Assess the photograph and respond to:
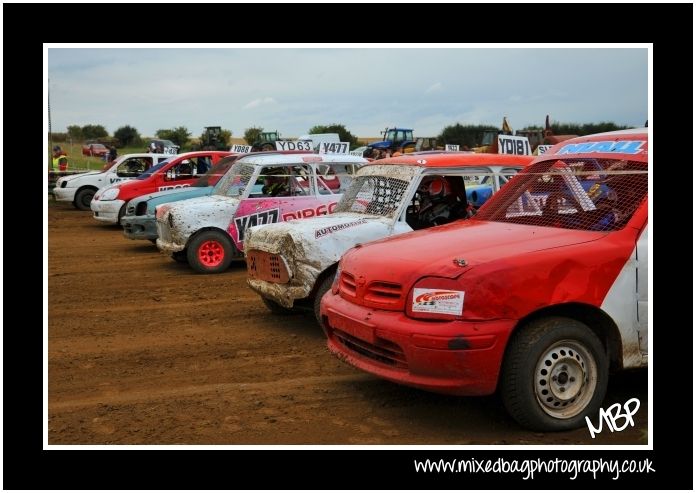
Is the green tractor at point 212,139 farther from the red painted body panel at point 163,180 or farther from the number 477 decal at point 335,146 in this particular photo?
the red painted body panel at point 163,180

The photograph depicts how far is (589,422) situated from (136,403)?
3175 millimetres

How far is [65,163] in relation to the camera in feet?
102

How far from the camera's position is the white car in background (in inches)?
836

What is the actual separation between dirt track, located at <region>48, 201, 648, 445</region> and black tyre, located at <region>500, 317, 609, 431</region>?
13cm

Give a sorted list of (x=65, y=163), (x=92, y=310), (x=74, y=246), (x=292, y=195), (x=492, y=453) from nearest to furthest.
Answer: (x=492, y=453) < (x=92, y=310) < (x=292, y=195) < (x=74, y=246) < (x=65, y=163)

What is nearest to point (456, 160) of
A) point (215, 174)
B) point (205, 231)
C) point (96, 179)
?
point (205, 231)

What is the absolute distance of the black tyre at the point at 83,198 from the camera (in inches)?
916

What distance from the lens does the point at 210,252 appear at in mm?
11414

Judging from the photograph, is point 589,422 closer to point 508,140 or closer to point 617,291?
point 617,291

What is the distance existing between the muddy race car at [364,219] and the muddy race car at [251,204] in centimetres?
281

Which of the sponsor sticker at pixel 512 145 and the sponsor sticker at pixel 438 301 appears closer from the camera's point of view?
the sponsor sticker at pixel 438 301

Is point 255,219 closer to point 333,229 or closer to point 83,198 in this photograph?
point 333,229

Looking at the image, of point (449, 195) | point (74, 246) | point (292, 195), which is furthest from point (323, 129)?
point (449, 195)

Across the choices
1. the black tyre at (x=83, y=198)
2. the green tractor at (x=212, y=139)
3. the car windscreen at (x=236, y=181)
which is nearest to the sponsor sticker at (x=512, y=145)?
the car windscreen at (x=236, y=181)
